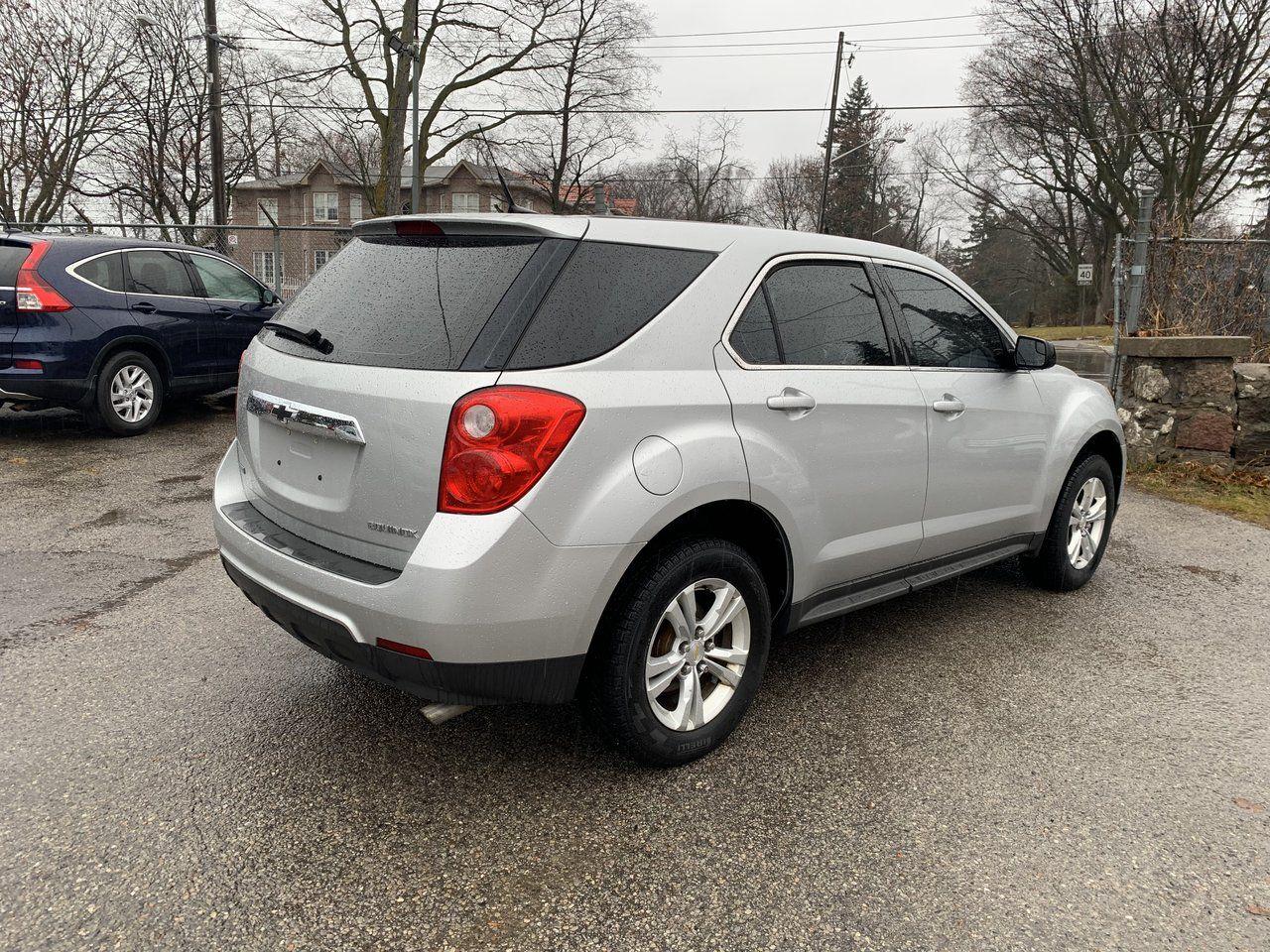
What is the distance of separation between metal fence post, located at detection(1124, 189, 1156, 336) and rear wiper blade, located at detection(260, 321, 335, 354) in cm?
800

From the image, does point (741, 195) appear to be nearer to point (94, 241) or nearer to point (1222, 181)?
point (1222, 181)

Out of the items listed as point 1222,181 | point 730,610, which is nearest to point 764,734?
point 730,610

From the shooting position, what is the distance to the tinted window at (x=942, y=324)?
3727 mm

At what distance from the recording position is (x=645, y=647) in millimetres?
2637

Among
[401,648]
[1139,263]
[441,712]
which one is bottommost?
[441,712]

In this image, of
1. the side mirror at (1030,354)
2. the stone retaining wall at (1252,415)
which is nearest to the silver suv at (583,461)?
the side mirror at (1030,354)

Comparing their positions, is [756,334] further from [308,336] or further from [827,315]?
[308,336]

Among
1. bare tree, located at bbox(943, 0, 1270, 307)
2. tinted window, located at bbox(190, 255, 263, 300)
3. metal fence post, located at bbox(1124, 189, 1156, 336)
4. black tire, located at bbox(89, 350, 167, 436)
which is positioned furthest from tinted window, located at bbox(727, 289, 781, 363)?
bare tree, located at bbox(943, 0, 1270, 307)

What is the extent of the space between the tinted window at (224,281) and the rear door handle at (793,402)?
7480mm

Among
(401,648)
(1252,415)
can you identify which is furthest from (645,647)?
(1252,415)

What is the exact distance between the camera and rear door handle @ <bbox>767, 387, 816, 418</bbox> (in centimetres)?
294

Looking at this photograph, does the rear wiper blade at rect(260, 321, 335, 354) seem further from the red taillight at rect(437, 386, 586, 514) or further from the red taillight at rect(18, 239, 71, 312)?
the red taillight at rect(18, 239, 71, 312)

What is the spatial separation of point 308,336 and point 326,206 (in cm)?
6423

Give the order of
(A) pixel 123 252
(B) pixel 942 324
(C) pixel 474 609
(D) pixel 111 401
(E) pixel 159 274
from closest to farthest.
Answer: (C) pixel 474 609 → (B) pixel 942 324 → (D) pixel 111 401 → (A) pixel 123 252 → (E) pixel 159 274
